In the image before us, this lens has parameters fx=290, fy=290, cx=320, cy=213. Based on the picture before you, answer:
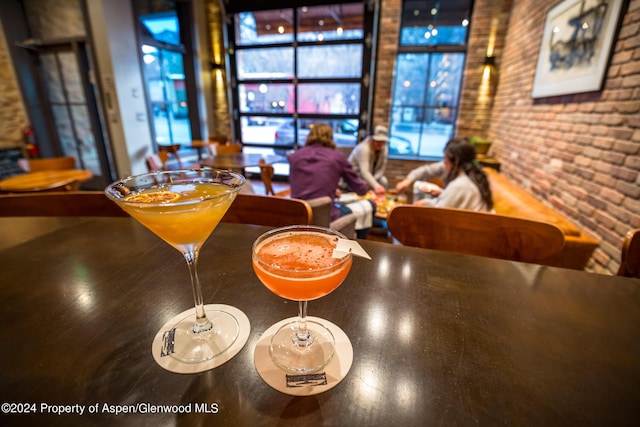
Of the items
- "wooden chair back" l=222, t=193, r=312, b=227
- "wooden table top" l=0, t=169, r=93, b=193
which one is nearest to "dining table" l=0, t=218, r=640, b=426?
"wooden chair back" l=222, t=193, r=312, b=227

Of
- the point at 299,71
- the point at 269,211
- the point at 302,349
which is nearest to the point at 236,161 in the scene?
the point at 299,71

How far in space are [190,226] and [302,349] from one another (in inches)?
12.3

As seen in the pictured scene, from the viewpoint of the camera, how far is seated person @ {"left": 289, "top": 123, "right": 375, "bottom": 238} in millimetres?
2398

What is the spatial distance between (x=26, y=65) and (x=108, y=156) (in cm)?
190

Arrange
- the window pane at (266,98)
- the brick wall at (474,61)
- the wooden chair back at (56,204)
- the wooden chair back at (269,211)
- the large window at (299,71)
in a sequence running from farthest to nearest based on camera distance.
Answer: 1. the window pane at (266,98)
2. the large window at (299,71)
3. the brick wall at (474,61)
4. the wooden chair back at (56,204)
5. the wooden chair back at (269,211)

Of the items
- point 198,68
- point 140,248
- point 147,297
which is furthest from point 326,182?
point 198,68

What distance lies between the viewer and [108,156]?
199 inches

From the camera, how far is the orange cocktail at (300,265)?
0.49m

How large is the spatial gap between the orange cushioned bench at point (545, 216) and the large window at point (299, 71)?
2953mm

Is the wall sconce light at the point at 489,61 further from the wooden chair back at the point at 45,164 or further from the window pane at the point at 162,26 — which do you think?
the wooden chair back at the point at 45,164

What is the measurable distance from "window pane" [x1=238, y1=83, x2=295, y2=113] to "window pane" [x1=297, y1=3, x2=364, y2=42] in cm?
101

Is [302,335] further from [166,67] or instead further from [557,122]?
[166,67]

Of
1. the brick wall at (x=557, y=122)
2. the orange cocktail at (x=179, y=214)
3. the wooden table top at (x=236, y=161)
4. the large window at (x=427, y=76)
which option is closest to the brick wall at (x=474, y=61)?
the brick wall at (x=557, y=122)

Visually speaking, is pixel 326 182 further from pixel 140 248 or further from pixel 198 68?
pixel 198 68
